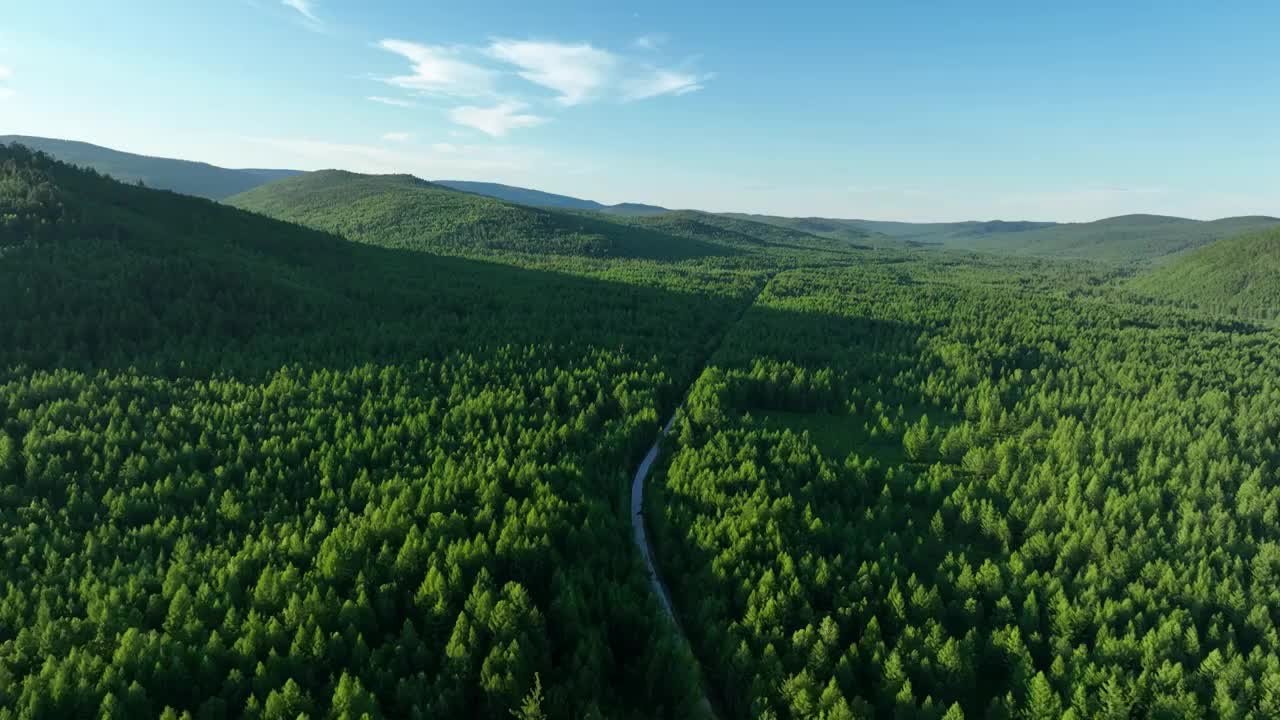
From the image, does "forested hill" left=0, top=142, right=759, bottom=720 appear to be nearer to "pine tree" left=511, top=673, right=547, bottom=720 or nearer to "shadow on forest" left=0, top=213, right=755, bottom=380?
"pine tree" left=511, top=673, right=547, bottom=720

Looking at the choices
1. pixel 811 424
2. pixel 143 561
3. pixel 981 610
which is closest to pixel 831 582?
pixel 981 610

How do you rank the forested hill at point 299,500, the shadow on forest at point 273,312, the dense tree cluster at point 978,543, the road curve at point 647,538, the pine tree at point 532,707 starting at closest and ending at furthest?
the pine tree at point 532,707, the forested hill at point 299,500, the dense tree cluster at point 978,543, the road curve at point 647,538, the shadow on forest at point 273,312

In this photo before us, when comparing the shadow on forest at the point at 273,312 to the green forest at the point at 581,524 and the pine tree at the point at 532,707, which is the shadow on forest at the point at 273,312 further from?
the pine tree at the point at 532,707

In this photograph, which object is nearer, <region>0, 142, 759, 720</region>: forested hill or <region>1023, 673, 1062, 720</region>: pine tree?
<region>0, 142, 759, 720</region>: forested hill

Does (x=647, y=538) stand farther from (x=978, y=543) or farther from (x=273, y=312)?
(x=273, y=312)

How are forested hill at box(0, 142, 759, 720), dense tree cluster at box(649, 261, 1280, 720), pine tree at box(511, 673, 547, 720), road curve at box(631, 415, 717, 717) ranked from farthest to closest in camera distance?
road curve at box(631, 415, 717, 717) → dense tree cluster at box(649, 261, 1280, 720) → forested hill at box(0, 142, 759, 720) → pine tree at box(511, 673, 547, 720)

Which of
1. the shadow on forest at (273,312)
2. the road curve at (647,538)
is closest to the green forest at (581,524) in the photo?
the shadow on forest at (273,312)

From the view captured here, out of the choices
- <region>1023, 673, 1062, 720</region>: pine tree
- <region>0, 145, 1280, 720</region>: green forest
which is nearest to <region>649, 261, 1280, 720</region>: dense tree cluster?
<region>1023, 673, 1062, 720</region>: pine tree
